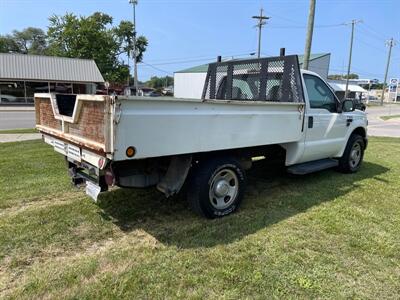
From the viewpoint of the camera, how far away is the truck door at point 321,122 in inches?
222

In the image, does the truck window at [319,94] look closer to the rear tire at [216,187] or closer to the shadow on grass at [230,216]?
the shadow on grass at [230,216]

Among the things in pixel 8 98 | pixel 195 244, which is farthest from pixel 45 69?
pixel 195 244

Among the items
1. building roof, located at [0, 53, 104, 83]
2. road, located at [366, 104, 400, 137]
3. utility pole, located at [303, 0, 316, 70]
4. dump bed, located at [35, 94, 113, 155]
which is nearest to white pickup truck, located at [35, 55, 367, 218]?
dump bed, located at [35, 94, 113, 155]

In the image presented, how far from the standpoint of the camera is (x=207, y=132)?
4.01 metres

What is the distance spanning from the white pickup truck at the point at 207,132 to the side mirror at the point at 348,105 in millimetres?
24

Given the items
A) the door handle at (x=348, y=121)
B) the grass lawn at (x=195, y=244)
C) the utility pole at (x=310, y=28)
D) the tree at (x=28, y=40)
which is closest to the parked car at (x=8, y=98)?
the utility pole at (x=310, y=28)

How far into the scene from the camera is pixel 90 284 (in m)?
3.02

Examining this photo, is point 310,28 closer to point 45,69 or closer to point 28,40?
point 45,69

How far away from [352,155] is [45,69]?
3429 centimetres

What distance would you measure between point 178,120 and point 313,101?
3.00 metres

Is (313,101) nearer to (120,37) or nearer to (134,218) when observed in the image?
(134,218)

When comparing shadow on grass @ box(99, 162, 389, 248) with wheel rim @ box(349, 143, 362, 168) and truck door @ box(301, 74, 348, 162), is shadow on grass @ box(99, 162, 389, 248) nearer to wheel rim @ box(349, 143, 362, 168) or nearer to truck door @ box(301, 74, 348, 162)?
wheel rim @ box(349, 143, 362, 168)

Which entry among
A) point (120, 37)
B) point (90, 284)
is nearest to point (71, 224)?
point (90, 284)

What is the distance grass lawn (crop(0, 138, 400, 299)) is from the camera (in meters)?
3.05
